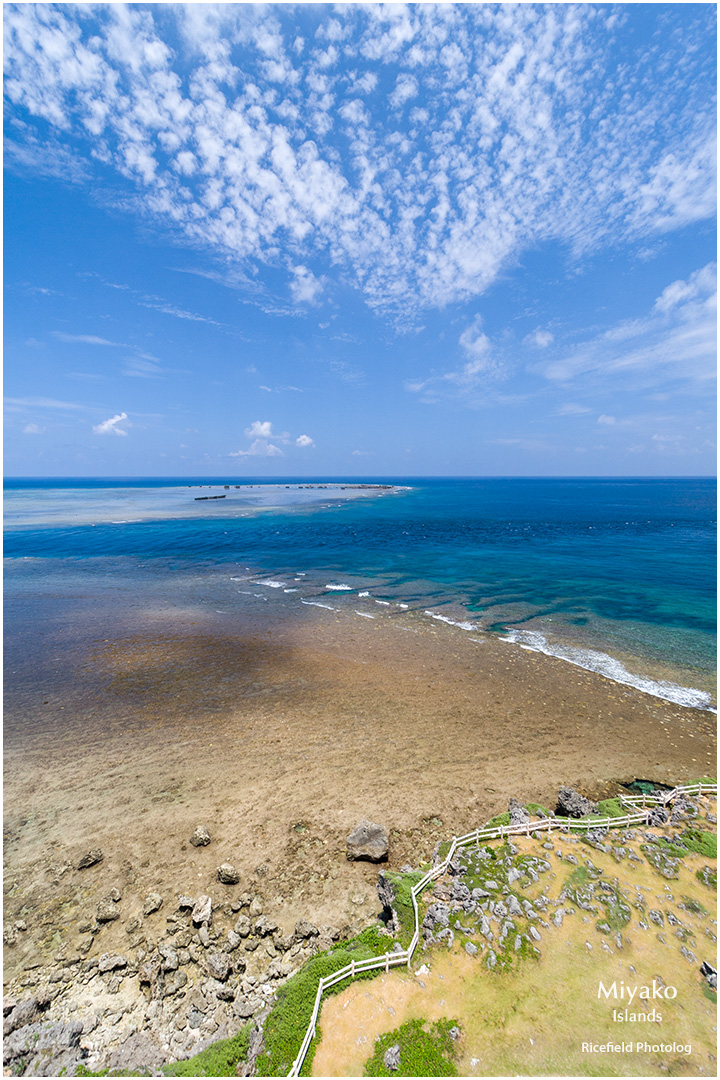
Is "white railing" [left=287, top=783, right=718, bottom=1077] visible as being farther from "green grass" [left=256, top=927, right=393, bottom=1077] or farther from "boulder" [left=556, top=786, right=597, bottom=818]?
"boulder" [left=556, top=786, right=597, bottom=818]

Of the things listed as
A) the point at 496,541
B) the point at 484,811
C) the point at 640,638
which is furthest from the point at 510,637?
the point at 496,541

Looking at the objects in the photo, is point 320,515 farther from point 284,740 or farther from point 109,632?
point 284,740

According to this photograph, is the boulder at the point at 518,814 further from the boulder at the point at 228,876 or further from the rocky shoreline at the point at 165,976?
the boulder at the point at 228,876

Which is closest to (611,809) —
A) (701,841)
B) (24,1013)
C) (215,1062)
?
(701,841)

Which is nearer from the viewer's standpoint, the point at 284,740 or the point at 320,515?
the point at 284,740

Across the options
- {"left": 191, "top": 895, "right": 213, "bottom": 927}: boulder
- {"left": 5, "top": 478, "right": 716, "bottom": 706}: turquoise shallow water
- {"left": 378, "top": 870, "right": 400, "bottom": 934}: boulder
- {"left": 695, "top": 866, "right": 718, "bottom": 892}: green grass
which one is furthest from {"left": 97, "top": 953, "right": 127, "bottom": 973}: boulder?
{"left": 5, "top": 478, "right": 716, "bottom": 706}: turquoise shallow water

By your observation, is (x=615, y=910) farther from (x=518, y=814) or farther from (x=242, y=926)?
(x=242, y=926)

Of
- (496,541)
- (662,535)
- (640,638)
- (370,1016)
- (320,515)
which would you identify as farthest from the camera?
(320,515)
